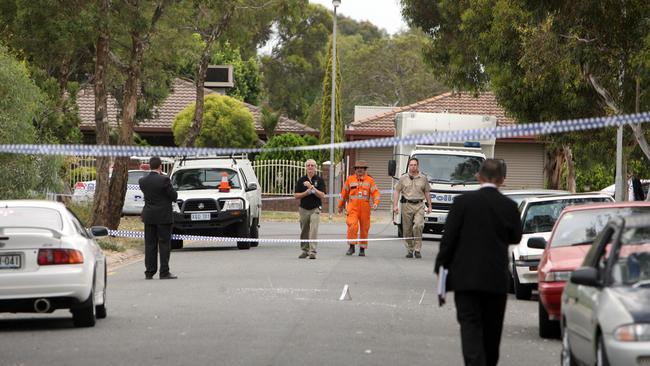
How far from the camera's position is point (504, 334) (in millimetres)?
13641

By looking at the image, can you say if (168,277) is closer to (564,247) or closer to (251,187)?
(564,247)

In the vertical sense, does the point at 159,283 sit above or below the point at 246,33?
below

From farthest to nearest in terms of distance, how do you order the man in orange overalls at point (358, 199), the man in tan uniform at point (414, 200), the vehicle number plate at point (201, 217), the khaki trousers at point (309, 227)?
1. the vehicle number plate at point (201, 217)
2. the man in orange overalls at point (358, 199)
3. the man in tan uniform at point (414, 200)
4. the khaki trousers at point (309, 227)

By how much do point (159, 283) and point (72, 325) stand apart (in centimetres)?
526

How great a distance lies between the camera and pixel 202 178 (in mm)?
28797

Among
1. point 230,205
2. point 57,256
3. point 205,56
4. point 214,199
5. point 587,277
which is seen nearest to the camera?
point 587,277

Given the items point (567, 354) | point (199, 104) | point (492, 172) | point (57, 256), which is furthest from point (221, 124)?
A: point (492, 172)

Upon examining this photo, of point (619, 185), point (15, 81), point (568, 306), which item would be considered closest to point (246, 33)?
point (15, 81)

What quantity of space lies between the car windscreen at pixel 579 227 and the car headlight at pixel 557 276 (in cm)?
143

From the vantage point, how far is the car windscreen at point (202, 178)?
93.8 ft

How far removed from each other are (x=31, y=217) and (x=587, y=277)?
6808 mm

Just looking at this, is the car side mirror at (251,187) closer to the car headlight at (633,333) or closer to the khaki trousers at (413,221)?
the khaki trousers at (413,221)

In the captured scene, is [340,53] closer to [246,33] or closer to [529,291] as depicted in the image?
[246,33]

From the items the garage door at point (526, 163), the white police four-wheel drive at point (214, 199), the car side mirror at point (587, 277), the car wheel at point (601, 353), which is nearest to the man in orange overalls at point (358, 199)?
the white police four-wheel drive at point (214, 199)
